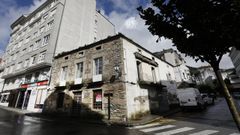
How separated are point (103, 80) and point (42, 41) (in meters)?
15.3

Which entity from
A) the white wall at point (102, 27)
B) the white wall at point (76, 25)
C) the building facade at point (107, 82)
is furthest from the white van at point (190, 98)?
the white wall at point (102, 27)

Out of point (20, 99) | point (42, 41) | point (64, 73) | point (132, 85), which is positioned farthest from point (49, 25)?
point (132, 85)

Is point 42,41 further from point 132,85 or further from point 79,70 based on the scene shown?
point 132,85

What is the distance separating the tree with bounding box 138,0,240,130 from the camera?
114 inches

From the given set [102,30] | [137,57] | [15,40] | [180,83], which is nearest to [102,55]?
[137,57]

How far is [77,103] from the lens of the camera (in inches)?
505

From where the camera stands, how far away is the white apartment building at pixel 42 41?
18094 millimetres

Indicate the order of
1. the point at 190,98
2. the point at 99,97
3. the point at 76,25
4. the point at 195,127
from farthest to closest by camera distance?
1. the point at 76,25
2. the point at 190,98
3. the point at 99,97
4. the point at 195,127

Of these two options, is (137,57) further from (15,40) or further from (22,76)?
(15,40)

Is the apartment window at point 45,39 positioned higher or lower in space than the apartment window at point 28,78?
higher

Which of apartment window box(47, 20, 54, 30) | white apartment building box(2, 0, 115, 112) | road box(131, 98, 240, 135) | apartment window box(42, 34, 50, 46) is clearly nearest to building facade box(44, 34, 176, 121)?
road box(131, 98, 240, 135)

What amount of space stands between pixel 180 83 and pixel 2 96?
1330 inches

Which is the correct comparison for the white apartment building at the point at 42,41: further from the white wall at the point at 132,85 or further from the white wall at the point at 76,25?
the white wall at the point at 132,85

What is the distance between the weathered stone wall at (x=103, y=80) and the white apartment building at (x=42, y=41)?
112 inches
